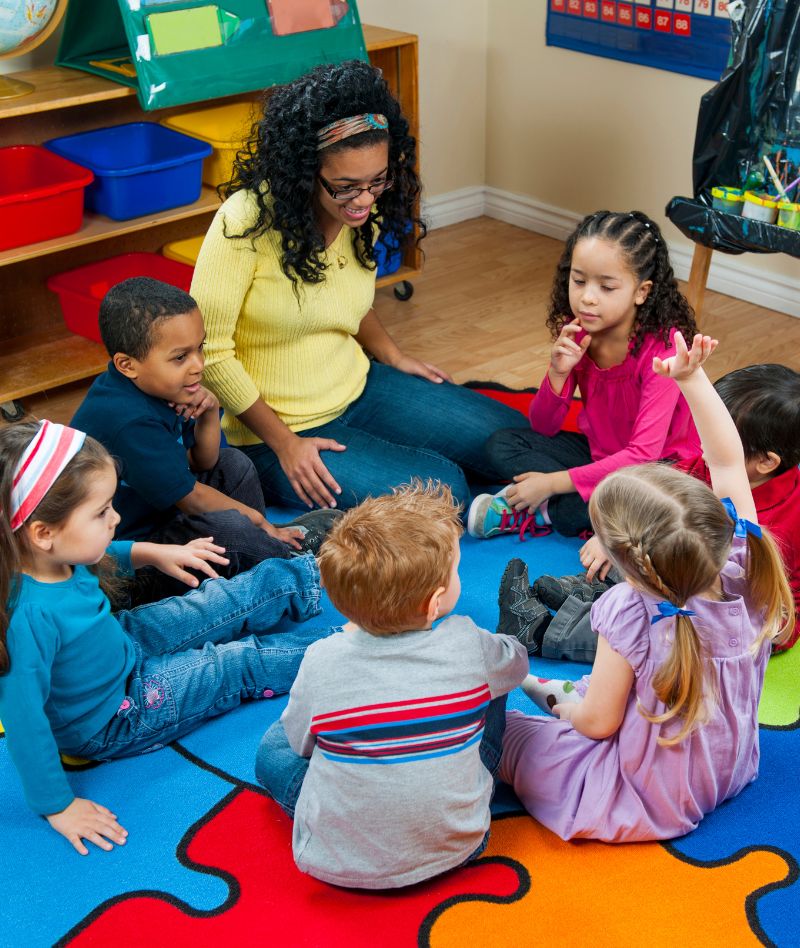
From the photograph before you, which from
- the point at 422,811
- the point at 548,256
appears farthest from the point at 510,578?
the point at 548,256

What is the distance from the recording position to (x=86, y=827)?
1.41 meters

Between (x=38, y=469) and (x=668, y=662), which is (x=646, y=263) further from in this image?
(x=38, y=469)

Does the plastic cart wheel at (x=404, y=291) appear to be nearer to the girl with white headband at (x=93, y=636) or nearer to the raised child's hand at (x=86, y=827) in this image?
the girl with white headband at (x=93, y=636)

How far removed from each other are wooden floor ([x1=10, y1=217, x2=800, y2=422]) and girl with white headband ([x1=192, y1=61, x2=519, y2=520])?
1.59 feet

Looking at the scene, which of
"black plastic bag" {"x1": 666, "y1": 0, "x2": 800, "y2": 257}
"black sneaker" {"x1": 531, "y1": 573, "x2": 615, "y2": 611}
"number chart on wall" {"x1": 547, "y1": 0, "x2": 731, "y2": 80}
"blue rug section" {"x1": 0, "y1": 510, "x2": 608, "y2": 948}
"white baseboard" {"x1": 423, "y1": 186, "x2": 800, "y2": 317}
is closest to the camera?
"blue rug section" {"x1": 0, "y1": 510, "x2": 608, "y2": 948}

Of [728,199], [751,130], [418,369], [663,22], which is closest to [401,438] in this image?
[418,369]

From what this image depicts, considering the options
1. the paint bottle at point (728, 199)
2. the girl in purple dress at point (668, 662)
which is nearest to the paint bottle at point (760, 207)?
the paint bottle at point (728, 199)

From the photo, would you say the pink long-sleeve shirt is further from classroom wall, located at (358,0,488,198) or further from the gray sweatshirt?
classroom wall, located at (358,0,488,198)

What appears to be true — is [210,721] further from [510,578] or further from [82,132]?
[82,132]

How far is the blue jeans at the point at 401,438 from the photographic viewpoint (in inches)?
80.3

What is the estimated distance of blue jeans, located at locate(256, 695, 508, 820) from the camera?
1.35 m

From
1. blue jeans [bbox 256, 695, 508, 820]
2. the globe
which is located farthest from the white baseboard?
blue jeans [bbox 256, 695, 508, 820]

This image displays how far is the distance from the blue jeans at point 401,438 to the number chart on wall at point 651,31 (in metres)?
1.27

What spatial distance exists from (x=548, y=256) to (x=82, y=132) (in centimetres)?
145
